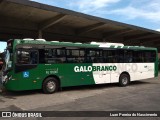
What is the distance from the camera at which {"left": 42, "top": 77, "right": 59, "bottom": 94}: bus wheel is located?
1299 cm

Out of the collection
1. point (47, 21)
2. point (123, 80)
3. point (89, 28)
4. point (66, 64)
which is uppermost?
point (47, 21)

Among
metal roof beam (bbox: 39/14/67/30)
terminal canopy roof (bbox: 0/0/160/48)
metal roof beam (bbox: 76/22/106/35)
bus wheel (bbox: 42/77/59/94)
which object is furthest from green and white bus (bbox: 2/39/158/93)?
metal roof beam (bbox: 76/22/106/35)

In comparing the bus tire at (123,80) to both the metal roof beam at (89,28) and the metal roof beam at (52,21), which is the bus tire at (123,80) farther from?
the metal roof beam at (89,28)

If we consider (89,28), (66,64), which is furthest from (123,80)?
(89,28)

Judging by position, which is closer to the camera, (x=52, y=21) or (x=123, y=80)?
(x=123, y=80)

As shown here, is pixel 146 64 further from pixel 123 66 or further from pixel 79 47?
pixel 79 47

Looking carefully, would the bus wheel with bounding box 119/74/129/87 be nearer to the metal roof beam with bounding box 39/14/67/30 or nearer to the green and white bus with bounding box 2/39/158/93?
the green and white bus with bounding box 2/39/158/93

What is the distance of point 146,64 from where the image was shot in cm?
1789

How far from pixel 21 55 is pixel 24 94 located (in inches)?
83.6

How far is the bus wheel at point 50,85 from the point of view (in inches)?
512

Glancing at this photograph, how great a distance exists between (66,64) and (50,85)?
146 cm

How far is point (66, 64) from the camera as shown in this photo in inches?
542

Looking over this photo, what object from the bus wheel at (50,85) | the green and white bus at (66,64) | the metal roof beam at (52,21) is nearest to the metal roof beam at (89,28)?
the metal roof beam at (52,21)

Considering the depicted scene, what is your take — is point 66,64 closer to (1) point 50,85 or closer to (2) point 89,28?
(1) point 50,85
